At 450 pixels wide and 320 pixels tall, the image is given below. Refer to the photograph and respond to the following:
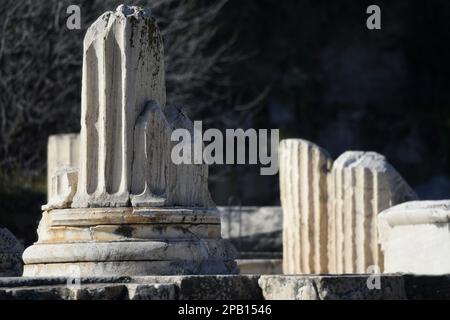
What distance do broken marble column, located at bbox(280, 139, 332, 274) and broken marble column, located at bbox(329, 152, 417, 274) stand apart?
301 millimetres

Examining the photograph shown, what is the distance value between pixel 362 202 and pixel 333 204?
17.9 inches

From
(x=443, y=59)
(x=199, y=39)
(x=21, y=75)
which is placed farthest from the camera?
(x=443, y=59)

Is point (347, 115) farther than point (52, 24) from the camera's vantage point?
Yes

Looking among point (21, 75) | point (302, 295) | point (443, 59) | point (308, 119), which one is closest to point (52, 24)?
point (21, 75)

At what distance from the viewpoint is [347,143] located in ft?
102

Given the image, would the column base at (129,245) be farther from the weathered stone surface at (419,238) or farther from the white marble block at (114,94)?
the weathered stone surface at (419,238)

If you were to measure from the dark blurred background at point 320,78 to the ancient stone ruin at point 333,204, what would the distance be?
349 inches

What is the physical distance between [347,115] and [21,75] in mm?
10390

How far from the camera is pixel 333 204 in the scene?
15.3 metres

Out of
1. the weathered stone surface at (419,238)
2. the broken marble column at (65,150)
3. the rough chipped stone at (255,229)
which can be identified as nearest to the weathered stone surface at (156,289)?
the weathered stone surface at (419,238)

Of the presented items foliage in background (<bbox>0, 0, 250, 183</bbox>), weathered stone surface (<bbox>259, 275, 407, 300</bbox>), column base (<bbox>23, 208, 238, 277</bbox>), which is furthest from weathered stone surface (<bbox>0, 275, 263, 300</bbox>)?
foliage in background (<bbox>0, 0, 250, 183</bbox>)

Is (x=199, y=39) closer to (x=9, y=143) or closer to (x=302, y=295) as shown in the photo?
(x=9, y=143)

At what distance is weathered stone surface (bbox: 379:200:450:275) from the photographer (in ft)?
40.6
